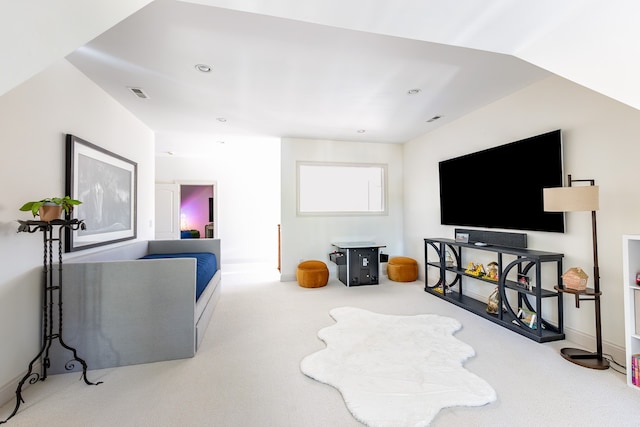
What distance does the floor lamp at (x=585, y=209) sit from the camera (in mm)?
2234

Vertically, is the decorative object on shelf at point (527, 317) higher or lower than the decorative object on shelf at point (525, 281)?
lower

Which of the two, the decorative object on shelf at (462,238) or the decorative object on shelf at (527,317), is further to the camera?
the decorative object on shelf at (462,238)

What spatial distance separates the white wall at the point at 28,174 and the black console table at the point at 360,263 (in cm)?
379

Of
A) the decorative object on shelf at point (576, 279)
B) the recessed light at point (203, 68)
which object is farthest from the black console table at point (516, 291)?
the recessed light at point (203, 68)

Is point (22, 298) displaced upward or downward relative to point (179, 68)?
downward

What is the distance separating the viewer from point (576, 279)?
2.39 m

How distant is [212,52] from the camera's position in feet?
7.87

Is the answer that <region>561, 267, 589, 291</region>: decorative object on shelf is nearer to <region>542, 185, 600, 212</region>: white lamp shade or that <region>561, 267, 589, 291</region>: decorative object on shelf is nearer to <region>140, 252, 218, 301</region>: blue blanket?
<region>542, 185, 600, 212</region>: white lamp shade

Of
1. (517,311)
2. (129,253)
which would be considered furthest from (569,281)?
(129,253)

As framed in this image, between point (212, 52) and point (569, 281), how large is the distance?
3.65 m

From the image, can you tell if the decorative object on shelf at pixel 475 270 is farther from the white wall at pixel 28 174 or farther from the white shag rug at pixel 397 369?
the white wall at pixel 28 174

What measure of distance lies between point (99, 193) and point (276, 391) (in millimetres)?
2741

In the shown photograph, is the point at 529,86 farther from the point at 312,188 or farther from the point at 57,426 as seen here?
the point at 57,426

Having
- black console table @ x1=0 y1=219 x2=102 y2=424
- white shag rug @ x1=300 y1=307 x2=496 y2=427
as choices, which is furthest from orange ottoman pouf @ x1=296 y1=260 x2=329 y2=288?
black console table @ x1=0 y1=219 x2=102 y2=424
